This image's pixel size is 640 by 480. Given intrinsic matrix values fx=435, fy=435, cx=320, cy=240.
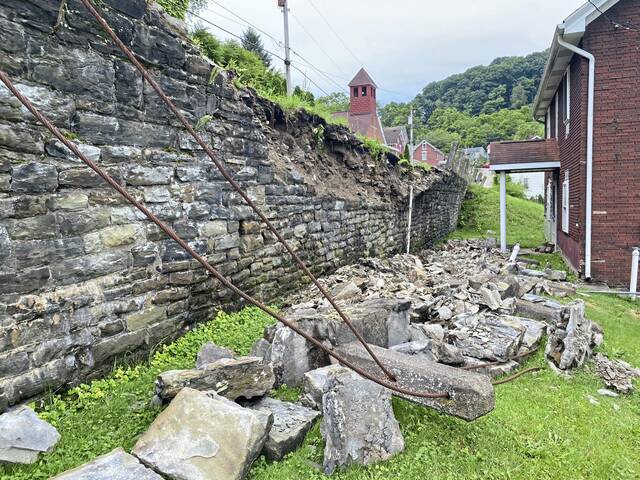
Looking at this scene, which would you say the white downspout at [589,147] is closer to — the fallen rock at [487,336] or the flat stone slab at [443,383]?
the fallen rock at [487,336]

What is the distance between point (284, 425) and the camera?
310 centimetres

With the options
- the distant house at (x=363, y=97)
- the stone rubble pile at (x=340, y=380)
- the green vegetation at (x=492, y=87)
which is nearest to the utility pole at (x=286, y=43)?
the stone rubble pile at (x=340, y=380)

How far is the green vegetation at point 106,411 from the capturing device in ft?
8.78

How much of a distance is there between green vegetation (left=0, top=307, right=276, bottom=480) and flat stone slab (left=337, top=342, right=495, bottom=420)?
0.90 m

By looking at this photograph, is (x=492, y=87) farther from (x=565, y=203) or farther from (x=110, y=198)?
(x=110, y=198)

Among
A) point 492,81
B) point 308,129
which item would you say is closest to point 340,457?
point 308,129

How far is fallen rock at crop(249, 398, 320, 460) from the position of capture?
9.48ft

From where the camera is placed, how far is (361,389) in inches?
121

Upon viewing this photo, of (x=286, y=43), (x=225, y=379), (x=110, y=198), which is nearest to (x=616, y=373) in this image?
(x=225, y=379)

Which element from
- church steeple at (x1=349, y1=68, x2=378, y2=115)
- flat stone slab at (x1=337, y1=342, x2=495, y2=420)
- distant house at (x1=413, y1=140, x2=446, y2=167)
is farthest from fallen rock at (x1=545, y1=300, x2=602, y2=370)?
distant house at (x1=413, y1=140, x2=446, y2=167)

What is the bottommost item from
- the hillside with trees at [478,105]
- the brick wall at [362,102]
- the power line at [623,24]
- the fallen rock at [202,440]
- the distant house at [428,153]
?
the fallen rock at [202,440]

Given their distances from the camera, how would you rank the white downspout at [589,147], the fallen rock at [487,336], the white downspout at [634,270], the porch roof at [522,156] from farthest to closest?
the porch roof at [522,156] → the white downspout at [589,147] → the white downspout at [634,270] → the fallen rock at [487,336]

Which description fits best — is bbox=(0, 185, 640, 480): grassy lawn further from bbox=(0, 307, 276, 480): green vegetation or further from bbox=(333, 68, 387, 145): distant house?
bbox=(333, 68, 387, 145): distant house

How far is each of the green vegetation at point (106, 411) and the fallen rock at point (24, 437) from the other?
0.05 metres
